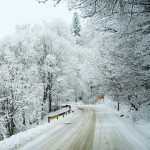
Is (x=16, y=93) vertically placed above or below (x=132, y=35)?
below

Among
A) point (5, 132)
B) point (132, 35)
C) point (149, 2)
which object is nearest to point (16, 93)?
point (5, 132)

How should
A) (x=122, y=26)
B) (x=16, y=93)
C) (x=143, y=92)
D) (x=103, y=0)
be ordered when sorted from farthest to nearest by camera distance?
(x=16, y=93), (x=143, y=92), (x=122, y=26), (x=103, y=0)

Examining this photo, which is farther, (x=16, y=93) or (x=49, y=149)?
(x=16, y=93)

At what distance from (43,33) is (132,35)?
83.8ft

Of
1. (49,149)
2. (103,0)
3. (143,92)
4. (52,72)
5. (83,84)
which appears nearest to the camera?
(103,0)

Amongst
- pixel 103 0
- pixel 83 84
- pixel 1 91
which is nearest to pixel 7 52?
pixel 1 91

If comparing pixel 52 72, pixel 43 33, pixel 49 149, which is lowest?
pixel 49 149

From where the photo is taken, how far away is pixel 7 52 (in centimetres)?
2111

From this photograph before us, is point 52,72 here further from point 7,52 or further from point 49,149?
point 49,149

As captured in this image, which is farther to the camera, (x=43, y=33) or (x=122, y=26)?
(x=43, y=33)

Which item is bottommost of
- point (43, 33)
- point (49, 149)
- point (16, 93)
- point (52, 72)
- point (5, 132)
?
point (5, 132)

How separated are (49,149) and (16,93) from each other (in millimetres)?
13054

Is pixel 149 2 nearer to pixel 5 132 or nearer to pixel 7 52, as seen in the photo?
pixel 7 52

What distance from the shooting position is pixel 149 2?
20.8ft
